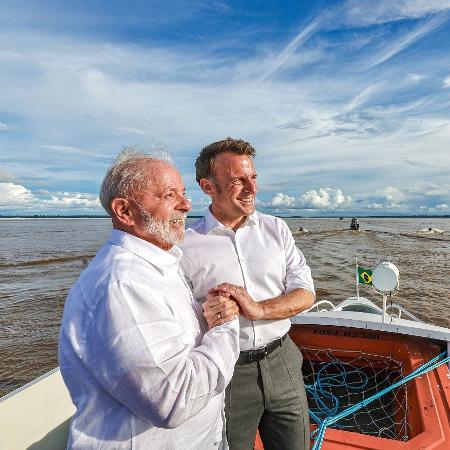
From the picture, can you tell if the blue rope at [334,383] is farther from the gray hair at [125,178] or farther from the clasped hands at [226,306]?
the gray hair at [125,178]

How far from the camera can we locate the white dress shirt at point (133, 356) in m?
1.10

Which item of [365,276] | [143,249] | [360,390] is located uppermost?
[143,249]

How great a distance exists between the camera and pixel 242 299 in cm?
177

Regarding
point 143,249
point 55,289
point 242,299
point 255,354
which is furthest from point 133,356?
point 55,289

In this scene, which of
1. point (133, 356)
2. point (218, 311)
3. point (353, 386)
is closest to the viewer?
point (133, 356)

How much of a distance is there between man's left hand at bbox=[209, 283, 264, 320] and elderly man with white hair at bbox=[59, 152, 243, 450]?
0.25 meters

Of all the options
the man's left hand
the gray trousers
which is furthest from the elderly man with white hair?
the gray trousers

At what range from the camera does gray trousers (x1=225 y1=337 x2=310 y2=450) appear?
2.03m

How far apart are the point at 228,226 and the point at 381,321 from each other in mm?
2444

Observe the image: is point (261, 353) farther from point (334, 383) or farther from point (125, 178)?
point (334, 383)

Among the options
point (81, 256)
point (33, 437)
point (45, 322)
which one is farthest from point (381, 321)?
point (81, 256)

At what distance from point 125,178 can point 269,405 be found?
1436mm

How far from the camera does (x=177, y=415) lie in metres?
1.15

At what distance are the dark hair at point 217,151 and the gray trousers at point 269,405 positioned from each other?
109cm
